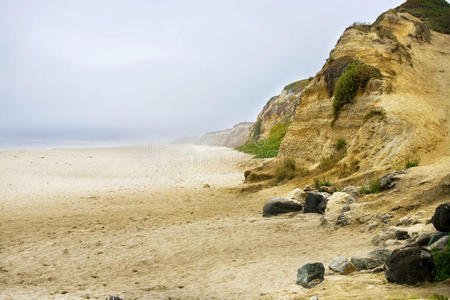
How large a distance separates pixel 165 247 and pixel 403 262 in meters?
6.11

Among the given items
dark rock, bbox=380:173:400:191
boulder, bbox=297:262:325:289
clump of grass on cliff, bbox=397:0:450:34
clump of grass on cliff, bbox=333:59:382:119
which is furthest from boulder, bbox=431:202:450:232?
clump of grass on cliff, bbox=397:0:450:34

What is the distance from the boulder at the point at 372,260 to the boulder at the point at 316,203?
4.90m

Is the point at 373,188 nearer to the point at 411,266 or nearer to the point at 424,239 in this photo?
the point at 424,239

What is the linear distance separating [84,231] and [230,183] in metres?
11.0

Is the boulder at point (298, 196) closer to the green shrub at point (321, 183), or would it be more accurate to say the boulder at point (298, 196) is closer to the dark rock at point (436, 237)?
the green shrub at point (321, 183)

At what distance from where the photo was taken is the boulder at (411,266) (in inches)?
166

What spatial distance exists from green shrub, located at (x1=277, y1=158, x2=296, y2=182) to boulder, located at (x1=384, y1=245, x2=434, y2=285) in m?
11.8

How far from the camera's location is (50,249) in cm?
912

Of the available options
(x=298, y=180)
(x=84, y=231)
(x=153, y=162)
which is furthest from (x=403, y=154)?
(x=153, y=162)

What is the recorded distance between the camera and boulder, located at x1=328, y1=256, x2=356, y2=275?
5527 mm

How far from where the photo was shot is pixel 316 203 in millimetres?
10852

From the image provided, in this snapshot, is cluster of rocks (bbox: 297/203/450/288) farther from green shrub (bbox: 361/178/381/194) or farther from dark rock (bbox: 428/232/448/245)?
green shrub (bbox: 361/178/381/194)

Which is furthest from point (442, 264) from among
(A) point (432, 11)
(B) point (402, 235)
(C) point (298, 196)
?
(A) point (432, 11)

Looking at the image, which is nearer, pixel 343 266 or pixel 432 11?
pixel 343 266
